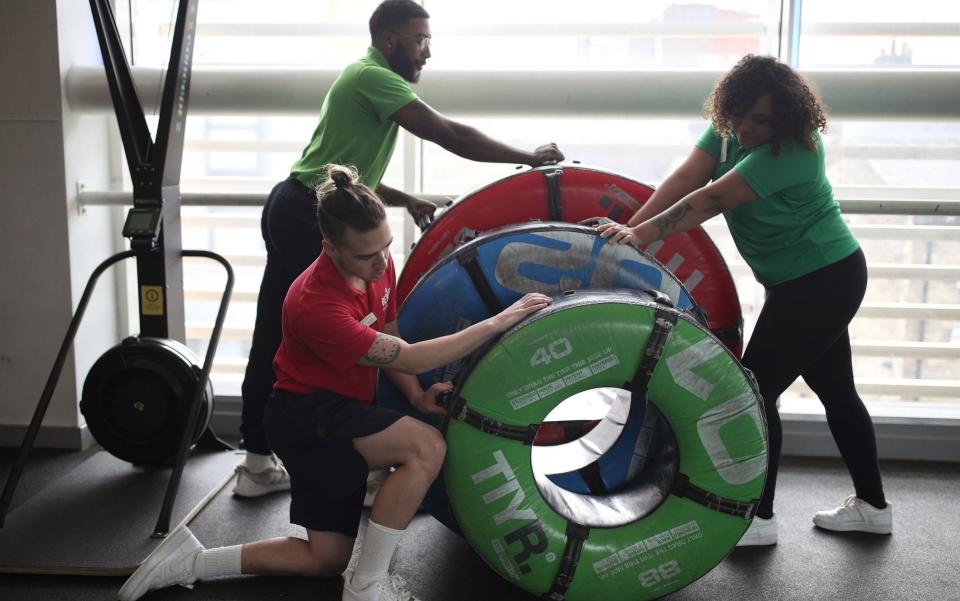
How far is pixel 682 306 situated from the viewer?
2.58m

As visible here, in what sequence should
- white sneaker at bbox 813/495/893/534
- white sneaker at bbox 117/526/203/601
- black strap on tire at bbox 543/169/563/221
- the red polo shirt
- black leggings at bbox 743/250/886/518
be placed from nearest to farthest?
the red polo shirt, white sneaker at bbox 117/526/203/601, black leggings at bbox 743/250/886/518, black strap on tire at bbox 543/169/563/221, white sneaker at bbox 813/495/893/534

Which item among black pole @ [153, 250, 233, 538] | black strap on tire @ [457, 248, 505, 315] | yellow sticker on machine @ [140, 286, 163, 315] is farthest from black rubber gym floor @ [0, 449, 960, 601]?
black strap on tire @ [457, 248, 505, 315]

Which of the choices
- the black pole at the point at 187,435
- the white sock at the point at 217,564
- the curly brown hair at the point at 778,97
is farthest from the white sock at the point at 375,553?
the curly brown hair at the point at 778,97

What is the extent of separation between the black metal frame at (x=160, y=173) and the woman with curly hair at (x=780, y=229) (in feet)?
5.11

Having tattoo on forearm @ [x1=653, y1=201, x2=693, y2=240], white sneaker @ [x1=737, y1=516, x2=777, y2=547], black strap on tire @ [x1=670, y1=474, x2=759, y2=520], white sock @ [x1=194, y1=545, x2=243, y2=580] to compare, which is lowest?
white sneaker @ [x1=737, y1=516, x2=777, y2=547]

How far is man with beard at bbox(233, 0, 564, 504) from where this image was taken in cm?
285

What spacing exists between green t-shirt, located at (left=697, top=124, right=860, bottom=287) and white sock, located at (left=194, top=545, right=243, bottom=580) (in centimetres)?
174

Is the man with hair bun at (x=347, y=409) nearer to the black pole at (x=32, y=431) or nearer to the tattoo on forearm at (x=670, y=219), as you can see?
the tattoo on forearm at (x=670, y=219)

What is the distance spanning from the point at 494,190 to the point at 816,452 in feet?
6.01

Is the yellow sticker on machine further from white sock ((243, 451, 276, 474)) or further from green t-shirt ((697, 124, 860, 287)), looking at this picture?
green t-shirt ((697, 124, 860, 287))

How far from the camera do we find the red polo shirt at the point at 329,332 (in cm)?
218

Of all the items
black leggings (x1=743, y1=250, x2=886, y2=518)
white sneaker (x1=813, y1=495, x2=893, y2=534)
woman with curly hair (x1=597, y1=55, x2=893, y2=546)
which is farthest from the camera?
white sneaker (x1=813, y1=495, x2=893, y2=534)

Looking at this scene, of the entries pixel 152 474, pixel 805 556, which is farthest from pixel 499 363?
pixel 152 474

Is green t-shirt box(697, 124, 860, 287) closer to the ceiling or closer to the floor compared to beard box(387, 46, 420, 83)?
closer to the floor
